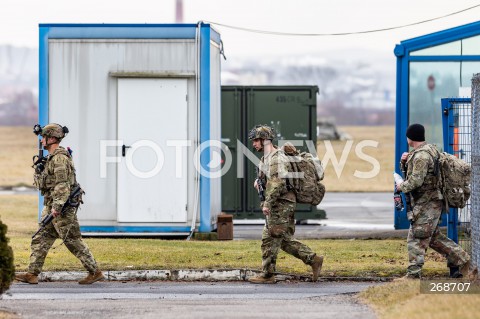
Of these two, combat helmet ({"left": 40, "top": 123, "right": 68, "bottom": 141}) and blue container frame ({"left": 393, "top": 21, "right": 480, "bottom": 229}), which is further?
blue container frame ({"left": 393, "top": 21, "right": 480, "bottom": 229})

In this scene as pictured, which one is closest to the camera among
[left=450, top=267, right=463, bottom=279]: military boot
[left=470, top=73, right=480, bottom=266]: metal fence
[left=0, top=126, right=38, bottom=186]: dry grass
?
[left=470, top=73, right=480, bottom=266]: metal fence

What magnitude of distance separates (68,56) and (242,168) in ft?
17.6

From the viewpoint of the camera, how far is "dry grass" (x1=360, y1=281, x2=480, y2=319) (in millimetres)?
9945

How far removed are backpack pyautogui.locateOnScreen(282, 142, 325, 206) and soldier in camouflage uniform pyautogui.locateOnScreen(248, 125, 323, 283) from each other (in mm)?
101

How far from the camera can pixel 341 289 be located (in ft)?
44.0

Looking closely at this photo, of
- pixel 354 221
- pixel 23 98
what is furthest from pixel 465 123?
pixel 23 98

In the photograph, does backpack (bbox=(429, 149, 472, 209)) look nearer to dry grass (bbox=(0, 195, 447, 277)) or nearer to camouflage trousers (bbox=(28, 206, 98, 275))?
dry grass (bbox=(0, 195, 447, 277))

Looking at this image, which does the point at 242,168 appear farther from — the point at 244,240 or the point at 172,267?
the point at 172,267

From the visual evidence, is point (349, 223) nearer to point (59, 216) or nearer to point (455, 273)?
point (455, 273)

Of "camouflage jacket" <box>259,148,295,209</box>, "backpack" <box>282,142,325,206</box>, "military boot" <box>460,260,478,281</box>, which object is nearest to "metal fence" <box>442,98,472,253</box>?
"military boot" <box>460,260,478,281</box>

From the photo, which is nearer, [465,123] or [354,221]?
[465,123]

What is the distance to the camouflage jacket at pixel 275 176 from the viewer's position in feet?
44.8

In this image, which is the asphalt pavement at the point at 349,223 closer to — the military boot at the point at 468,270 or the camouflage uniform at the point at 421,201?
the military boot at the point at 468,270

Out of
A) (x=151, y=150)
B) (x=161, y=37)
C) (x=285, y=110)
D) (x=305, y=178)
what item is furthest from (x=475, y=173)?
(x=285, y=110)
